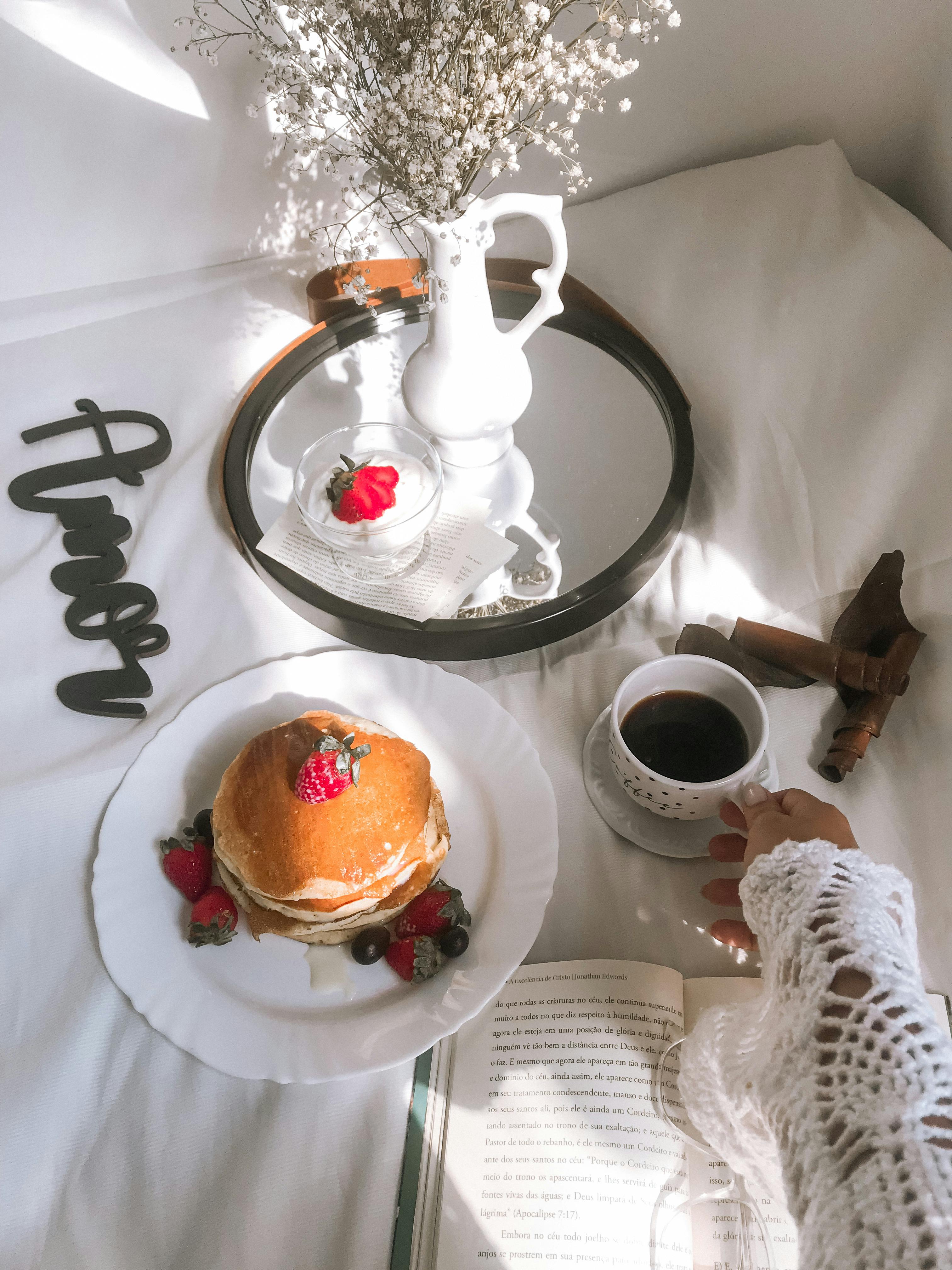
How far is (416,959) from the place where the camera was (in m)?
0.82

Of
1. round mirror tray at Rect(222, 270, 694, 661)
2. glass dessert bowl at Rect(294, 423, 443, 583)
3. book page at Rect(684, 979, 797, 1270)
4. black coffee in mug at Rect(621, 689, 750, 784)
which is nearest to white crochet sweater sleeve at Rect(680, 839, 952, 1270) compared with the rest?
book page at Rect(684, 979, 797, 1270)

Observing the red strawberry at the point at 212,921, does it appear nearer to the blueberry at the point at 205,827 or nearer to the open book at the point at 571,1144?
the blueberry at the point at 205,827

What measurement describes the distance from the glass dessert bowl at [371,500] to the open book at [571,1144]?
0.54 m

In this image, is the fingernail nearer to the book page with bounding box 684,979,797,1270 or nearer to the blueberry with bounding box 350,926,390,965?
the book page with bounding box 684,979,797,1270

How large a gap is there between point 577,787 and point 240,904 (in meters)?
0.39

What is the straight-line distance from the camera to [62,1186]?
A: 0.79m

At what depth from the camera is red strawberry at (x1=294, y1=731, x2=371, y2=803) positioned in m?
0.81

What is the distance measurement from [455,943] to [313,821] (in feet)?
0.59

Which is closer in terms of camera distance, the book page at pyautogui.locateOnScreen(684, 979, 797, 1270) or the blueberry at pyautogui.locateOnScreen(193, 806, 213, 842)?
the book page at pyautogui.locateOnScreen(684, 979, 797, 1270)

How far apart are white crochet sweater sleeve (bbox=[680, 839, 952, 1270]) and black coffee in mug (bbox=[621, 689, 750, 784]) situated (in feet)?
0.48

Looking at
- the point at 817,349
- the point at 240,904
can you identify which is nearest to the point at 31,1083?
the point at 240,904

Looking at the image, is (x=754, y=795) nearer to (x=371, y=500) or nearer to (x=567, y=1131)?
(x=567, y=1131)

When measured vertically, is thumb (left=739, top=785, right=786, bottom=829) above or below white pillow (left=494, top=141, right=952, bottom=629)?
below

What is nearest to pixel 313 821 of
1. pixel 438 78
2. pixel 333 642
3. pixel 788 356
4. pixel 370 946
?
pixel 370 946
